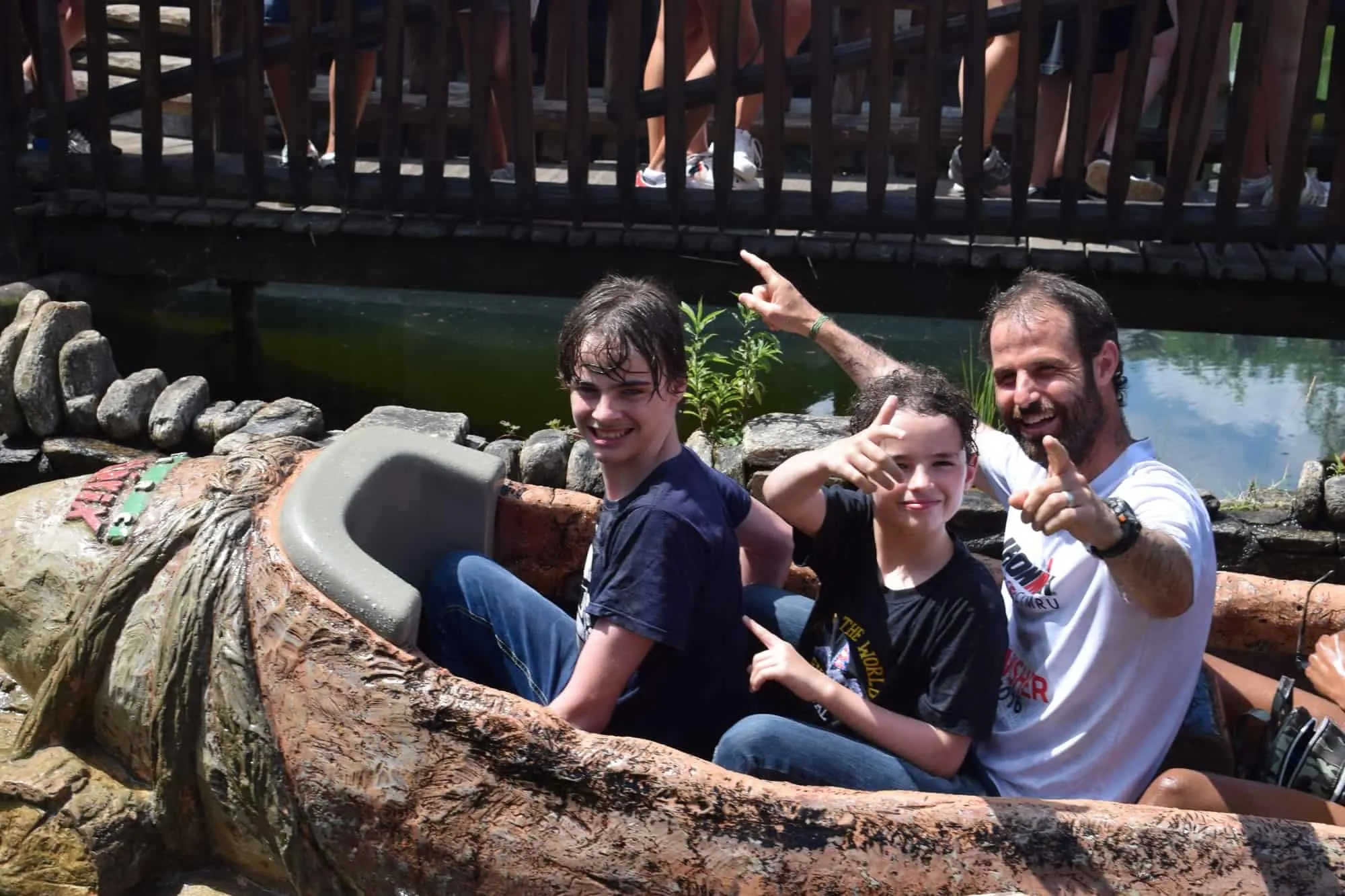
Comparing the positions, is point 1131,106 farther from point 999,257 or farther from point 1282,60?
point 1282,60

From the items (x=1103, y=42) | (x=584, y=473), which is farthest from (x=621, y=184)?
(x=1103, y=42)

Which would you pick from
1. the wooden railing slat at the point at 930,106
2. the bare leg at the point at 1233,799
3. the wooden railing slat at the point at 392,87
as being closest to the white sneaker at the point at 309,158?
the wooden railing slat at the point at 392,87

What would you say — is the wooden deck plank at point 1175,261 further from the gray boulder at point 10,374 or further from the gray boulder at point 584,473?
the gray boulder at point 10,374

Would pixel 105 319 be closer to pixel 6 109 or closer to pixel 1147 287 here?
pixel 6 109

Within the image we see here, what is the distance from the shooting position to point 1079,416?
2477 millimetres

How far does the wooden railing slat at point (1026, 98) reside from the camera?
14.8 feet

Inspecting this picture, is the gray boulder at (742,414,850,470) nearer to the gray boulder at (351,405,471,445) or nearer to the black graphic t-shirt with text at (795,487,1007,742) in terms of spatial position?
the gray boulder at (351,405,471,445)

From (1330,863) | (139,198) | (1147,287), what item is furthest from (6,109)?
(1330,863)

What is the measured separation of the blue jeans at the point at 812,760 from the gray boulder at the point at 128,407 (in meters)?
2.74

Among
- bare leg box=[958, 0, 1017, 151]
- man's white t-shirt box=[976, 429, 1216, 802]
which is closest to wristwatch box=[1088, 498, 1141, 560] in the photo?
man's white t-shirt box=[976, 429, 1216, 802]

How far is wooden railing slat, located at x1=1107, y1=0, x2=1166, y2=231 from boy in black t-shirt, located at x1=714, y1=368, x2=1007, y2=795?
2585 millimetres

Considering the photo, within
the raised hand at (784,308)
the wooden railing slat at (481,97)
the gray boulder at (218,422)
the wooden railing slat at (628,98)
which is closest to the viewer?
the raised hand at (784,308)

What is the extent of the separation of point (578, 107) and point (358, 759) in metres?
3.03

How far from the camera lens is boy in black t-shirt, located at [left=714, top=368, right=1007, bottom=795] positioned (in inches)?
88.0
